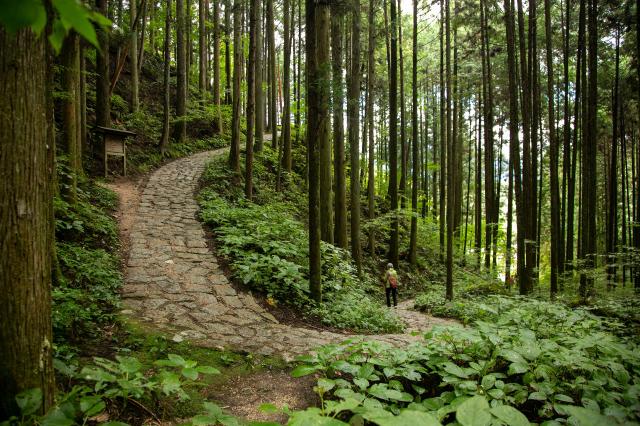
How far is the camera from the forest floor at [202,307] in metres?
3.30

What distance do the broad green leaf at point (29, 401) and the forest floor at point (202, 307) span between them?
1385mm

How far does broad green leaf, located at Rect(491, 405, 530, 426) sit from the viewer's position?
176 centimetres

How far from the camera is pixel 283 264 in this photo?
6750 mm

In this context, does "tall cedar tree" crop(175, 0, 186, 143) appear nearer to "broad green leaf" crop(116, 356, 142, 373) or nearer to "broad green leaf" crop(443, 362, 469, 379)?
"broad green leaf" crop(116, 356, 142, 373)

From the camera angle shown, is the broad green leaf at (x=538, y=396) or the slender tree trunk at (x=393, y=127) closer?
the broad green leaf at (x=538, y=396)

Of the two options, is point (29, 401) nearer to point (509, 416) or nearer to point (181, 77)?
point (509, 416)

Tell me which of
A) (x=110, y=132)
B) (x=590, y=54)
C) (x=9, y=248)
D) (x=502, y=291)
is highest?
(x=590, y=54)

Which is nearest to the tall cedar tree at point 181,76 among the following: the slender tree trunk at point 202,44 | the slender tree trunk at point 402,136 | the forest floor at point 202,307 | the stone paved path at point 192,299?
the slender tree trunk at point 202,44

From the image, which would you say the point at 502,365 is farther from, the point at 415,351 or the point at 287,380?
the point at 287,380

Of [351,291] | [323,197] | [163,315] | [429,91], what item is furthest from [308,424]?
[429,91]

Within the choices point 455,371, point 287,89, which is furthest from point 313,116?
point 287,89

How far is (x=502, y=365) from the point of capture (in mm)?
3217

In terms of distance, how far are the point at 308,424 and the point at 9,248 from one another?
172 centimetres

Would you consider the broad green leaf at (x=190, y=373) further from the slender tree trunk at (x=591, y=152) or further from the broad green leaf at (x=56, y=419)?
the slender tree trunk at (x=591, y=152)
